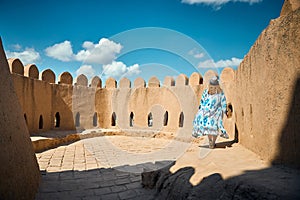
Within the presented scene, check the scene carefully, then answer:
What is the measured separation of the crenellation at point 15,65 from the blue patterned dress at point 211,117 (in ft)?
31.3

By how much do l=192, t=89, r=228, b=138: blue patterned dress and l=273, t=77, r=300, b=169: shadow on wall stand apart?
8.25 feet

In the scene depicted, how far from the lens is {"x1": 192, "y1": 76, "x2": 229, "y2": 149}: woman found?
5652mm

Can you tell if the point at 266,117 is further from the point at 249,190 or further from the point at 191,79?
the point at 191,79

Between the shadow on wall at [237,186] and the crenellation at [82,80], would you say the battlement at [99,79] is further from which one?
the shadow on wall at [237,186]

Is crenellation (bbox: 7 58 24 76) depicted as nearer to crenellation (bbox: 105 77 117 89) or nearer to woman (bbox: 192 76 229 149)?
crenellation (bbox: 105 77 117 89)

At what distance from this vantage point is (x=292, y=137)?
9.43ft

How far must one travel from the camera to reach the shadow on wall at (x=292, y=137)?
9.14 ft

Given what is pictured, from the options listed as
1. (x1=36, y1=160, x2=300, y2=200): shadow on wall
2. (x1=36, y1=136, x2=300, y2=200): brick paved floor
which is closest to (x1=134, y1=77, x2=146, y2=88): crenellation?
(x1=36, y1=136, x2=300, y2=200): brick paved floor

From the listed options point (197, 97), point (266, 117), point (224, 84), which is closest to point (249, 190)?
point (266, 117)

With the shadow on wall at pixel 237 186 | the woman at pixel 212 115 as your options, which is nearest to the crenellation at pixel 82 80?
the woman at pixel 212 115

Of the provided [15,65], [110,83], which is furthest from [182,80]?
[15,65]

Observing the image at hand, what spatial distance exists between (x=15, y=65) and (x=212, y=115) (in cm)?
1015

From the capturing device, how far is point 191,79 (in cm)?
1308

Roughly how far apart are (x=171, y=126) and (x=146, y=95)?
2.94m
